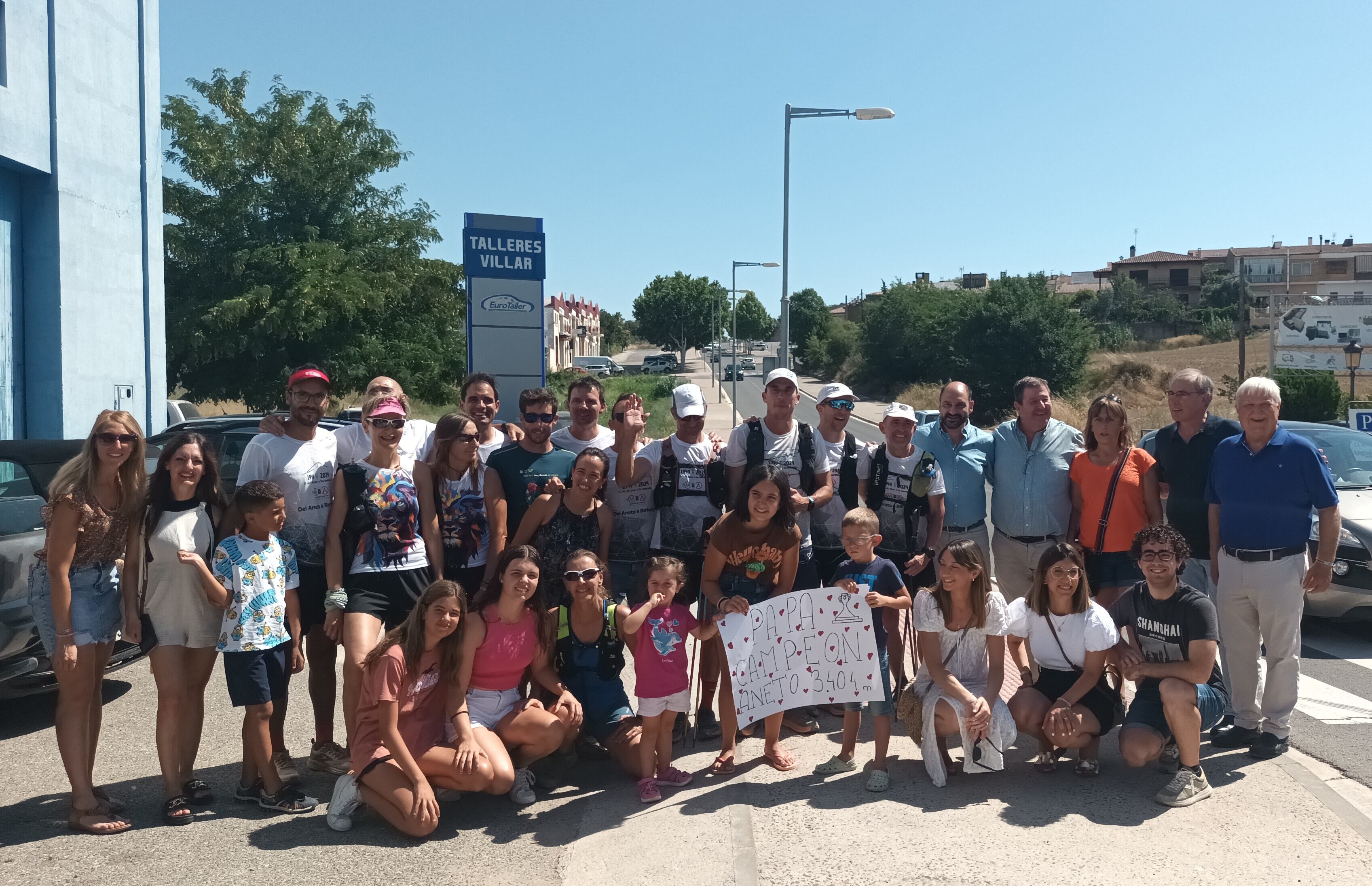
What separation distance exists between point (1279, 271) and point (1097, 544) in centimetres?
10194

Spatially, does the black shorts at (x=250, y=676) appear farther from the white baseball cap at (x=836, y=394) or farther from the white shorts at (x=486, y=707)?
the white baseball cap at (x=836, y=394)

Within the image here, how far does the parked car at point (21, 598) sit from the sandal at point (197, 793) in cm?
89

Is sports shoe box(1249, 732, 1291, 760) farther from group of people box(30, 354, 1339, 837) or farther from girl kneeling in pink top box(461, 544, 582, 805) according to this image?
girl kneeling in pink top box(461, 544, 582, 805)

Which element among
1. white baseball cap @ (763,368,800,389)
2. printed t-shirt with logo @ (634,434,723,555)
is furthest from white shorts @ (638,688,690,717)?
white baseball cap @ (763,368,800,389)

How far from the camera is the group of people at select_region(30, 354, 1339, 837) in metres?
4.53

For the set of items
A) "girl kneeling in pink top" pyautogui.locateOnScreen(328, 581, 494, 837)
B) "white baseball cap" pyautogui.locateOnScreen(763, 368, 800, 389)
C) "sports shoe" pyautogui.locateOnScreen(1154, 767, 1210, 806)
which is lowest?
"sports shoe" pyautogui.locateOnScreen(1154, 767, 1210, 806)

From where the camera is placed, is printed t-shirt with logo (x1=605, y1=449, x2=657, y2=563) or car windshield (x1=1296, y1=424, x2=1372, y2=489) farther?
car windshield (x1=1296, y1=424, x2=1372, y2=489)

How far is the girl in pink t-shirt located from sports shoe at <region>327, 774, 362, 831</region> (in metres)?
1.27

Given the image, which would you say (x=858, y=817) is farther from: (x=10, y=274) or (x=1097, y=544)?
(x=10, y=274)

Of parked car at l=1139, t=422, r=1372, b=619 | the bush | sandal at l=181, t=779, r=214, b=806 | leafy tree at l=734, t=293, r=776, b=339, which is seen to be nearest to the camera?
sandal at l=181, t=779, r=214, b=806

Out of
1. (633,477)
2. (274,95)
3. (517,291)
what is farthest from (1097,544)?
(274,95)

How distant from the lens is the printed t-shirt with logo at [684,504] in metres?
5.62

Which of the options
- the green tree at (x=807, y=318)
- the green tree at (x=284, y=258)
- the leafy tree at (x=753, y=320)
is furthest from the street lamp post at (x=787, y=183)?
the leafy tree at (x=753, y=320)

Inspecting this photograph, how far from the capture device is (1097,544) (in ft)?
18.6
